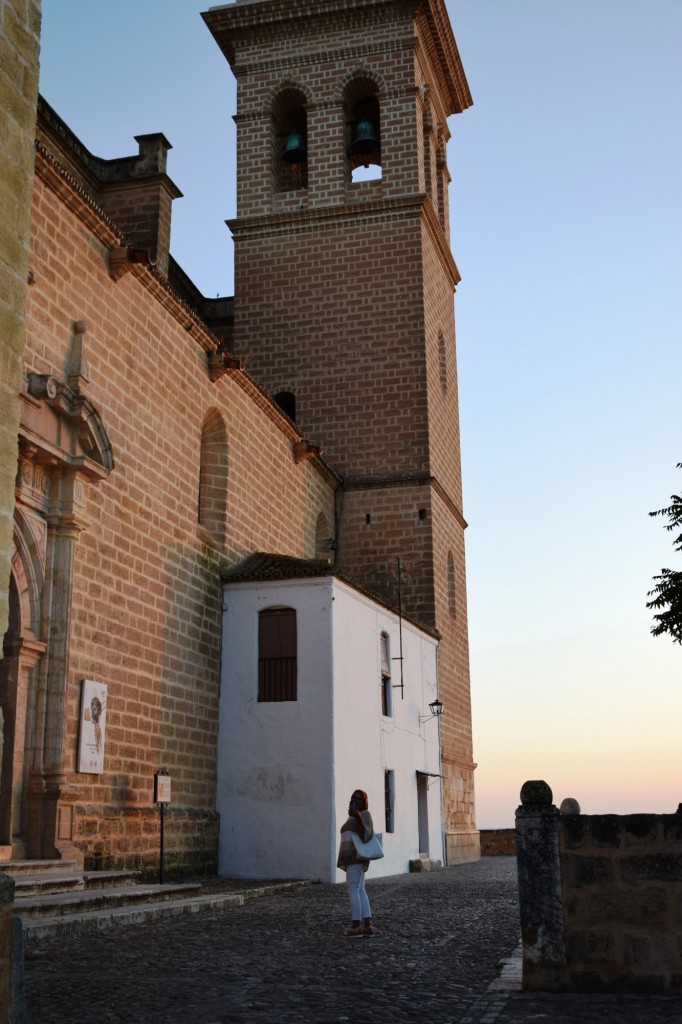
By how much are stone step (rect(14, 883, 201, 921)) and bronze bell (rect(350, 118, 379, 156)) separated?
18.1 m

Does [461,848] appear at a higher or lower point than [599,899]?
lower

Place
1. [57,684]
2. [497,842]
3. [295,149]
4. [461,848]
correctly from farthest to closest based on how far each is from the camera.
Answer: [497,842], [295,149], [461,848], [57,684]

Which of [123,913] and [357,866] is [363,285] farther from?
[123,913]

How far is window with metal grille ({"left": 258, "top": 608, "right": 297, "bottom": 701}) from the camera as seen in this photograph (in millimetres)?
15320

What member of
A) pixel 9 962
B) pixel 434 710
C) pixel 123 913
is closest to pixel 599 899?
pixel 9 962

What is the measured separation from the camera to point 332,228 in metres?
24.0

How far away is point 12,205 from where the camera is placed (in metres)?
4.30

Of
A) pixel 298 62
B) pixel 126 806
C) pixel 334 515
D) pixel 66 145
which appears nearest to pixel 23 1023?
pixel 126 806

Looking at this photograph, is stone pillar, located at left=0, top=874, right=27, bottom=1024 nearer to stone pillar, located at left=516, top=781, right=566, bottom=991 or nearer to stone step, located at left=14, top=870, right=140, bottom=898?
stone pillar, located at left=516, top=781, right=566, bottom=991

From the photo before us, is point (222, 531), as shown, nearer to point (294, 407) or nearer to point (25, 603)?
point (25, 603)

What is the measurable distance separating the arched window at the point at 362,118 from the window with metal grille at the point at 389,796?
14.2 m

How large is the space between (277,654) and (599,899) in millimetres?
9913

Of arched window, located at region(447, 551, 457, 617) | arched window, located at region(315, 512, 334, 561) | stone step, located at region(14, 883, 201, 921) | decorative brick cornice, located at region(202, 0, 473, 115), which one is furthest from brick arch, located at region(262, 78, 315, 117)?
stone step, located at region(14, 883, 201, 921)

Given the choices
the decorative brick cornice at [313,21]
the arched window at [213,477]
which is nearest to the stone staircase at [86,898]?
the arched window at [213,477]
